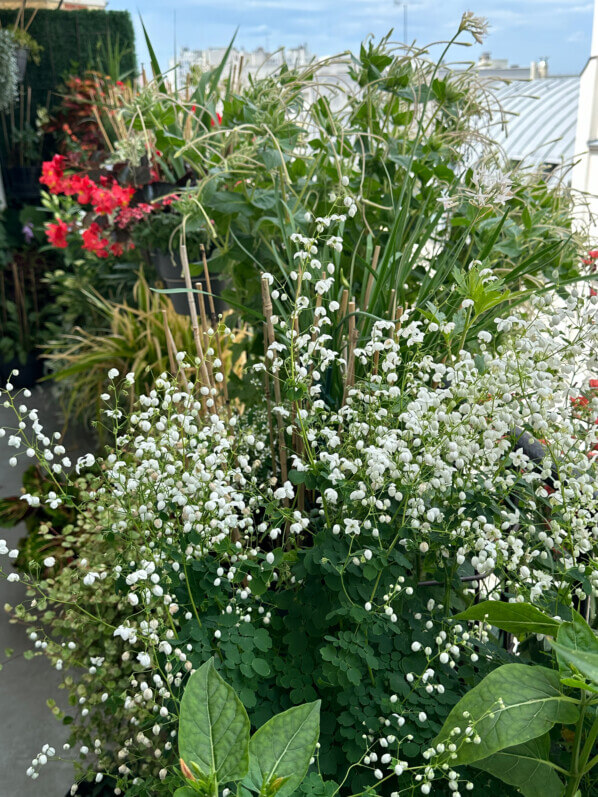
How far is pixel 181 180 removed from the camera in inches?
87.7

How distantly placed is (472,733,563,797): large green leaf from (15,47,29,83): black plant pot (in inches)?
185

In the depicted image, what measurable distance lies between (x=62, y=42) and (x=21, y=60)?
0.60m

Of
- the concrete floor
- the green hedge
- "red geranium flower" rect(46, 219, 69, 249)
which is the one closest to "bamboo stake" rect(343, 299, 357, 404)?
the concrete floor

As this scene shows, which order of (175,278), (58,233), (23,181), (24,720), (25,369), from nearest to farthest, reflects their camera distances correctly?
(24,720), (175,278), (58,233), (25,369), (23,181)

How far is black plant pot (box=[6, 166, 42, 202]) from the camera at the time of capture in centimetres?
448

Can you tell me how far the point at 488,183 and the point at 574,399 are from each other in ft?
1.31

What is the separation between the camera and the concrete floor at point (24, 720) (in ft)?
5.88

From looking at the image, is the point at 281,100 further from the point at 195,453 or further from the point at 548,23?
the point at 548,23

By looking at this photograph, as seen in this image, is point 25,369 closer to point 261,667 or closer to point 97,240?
point 97,240

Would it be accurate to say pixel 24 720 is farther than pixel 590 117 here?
No

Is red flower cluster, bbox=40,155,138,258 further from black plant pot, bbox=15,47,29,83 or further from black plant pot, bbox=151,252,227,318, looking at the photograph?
black plant pot, bbox=15,47,29,83

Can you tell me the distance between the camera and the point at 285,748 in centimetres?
80

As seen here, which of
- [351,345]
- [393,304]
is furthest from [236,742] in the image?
[393,304]

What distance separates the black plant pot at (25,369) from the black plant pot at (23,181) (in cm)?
109
